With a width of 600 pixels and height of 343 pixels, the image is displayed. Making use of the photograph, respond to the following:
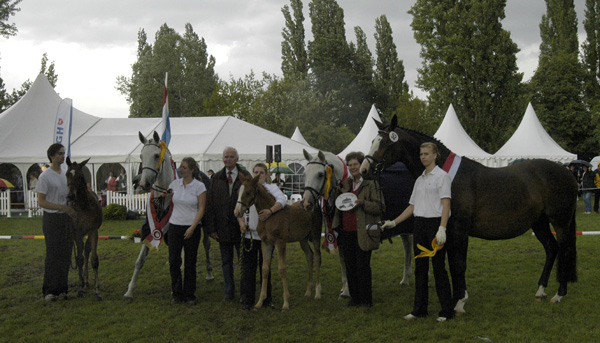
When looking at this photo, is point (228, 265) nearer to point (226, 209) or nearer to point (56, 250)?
point (226, 209)

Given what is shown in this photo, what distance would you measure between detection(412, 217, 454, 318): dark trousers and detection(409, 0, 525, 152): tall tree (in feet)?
104

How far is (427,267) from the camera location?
5285mm

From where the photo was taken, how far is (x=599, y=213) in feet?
58.7

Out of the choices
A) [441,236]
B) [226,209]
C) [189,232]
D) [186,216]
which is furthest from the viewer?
[226,209]

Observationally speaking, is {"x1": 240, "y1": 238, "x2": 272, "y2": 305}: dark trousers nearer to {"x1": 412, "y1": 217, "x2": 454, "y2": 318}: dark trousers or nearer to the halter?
the halter

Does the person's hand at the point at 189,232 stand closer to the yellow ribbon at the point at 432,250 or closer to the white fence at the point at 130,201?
the yellow ribbon at the point at 432,250

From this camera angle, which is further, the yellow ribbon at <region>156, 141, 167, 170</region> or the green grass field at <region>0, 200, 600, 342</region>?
the yellow ribbon at <region>156, 141, 167, 170</region>

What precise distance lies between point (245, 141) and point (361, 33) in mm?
36766

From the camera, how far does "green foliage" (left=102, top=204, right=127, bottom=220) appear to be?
17766mm

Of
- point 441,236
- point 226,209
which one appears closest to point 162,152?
point 226,209

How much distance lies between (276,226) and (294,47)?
4603 cm

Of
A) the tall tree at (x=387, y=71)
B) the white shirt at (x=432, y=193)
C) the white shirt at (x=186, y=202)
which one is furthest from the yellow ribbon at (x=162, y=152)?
the tall tree at (x=387, y=71)

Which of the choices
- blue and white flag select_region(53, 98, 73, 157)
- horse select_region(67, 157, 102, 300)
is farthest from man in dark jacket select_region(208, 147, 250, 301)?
blue and white flag select_region(53, 98, 73, 157)

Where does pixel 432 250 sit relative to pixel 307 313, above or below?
above
